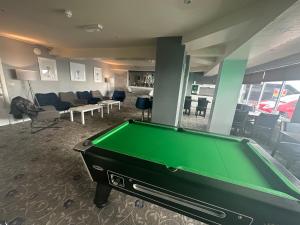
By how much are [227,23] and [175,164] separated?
7.00 ft

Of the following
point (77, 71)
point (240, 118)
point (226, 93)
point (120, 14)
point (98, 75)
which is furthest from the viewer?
point (98, 75)

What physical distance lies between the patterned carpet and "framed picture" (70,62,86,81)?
4377 millimetres

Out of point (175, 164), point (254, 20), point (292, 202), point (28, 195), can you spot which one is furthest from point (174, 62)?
point (28, 195)

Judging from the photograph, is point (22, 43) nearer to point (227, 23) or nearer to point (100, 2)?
point (100, 2)

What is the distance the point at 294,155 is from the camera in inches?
103

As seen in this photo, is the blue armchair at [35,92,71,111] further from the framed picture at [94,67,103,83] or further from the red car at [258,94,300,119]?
the red car at [258,94,300,119]

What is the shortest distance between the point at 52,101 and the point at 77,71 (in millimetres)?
2124

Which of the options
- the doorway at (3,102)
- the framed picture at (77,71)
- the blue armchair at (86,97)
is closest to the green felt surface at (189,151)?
the doorway at (3,102)

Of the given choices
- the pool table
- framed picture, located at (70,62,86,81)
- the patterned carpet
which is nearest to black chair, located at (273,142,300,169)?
the pool table

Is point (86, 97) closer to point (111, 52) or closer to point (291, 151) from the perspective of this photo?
point (111, 52)

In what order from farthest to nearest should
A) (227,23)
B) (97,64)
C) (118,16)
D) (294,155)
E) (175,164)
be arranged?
(97,64) → (294,155) → (118,16) → (227,23) → (175,164)

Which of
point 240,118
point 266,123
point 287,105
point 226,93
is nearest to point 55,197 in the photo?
point 226,93

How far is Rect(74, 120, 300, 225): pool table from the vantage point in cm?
87

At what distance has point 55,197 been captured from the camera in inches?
68.5
